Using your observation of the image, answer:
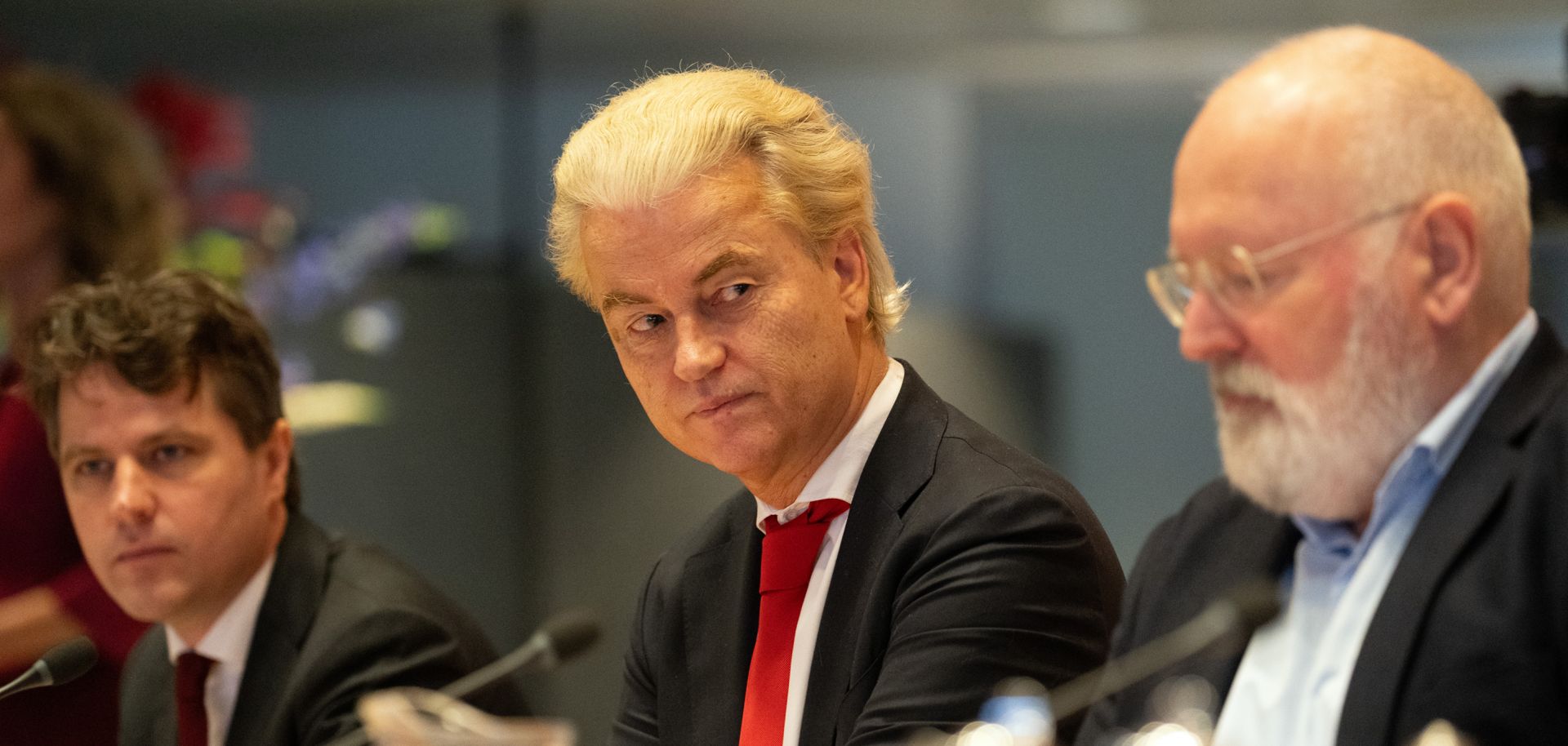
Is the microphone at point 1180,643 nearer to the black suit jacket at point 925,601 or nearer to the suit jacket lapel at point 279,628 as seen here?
the black suit jacket at point 925,601

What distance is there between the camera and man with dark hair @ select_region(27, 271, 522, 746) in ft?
7.23

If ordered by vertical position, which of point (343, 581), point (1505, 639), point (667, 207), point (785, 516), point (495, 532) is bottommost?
point (495, 532)

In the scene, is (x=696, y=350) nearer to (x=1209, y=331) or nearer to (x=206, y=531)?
(x=1209, y=331)

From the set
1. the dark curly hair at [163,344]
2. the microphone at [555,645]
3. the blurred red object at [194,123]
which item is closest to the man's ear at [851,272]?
the microphone at [555,645]

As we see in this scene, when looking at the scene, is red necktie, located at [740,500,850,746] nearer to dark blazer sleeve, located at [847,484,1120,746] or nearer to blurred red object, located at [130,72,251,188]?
dark blazer sleeve, located at [847,484,1120,746]

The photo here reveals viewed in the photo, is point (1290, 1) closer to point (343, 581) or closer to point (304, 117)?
point (304, 117)

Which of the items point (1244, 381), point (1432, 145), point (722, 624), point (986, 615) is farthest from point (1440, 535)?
point (722, 624)

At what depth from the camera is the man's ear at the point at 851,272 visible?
2.02 metres

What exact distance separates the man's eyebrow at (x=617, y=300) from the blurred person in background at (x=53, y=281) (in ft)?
3.10

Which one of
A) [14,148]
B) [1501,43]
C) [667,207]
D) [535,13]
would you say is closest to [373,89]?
[535,13]

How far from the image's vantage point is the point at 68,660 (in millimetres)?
2000

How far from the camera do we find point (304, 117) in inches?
208

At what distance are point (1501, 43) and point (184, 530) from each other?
3.53 meters

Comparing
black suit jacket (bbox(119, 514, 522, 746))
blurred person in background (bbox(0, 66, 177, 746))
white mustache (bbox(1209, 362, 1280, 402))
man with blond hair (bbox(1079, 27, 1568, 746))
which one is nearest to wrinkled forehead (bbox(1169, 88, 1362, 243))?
man with blond hair (bbox(1079, 27, 1568, 746))
